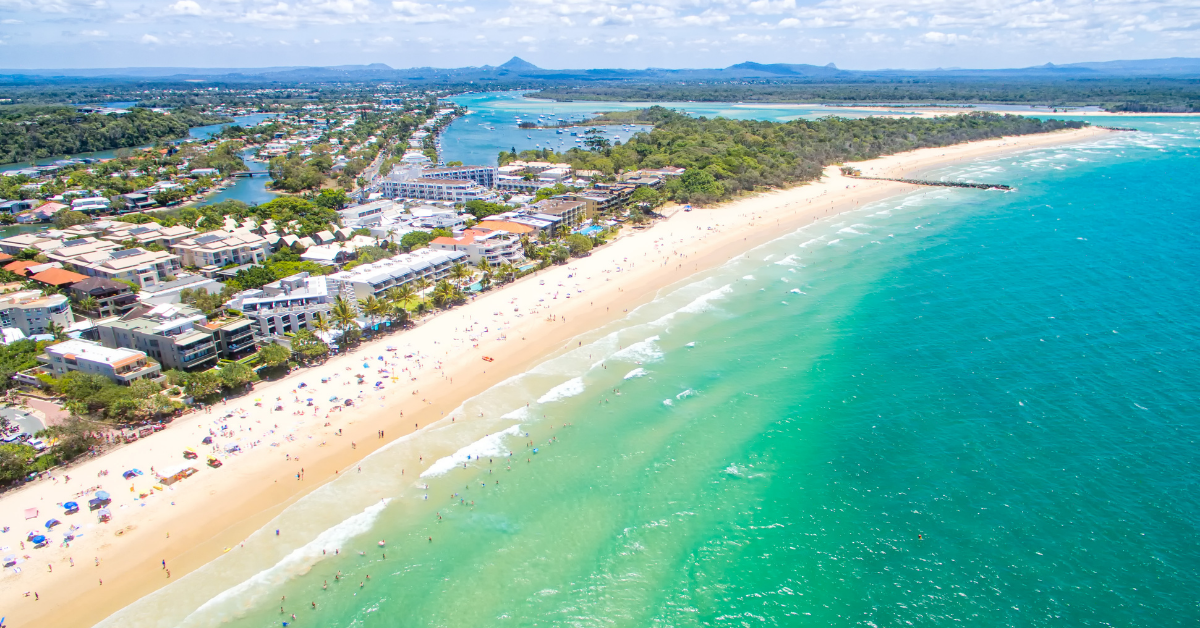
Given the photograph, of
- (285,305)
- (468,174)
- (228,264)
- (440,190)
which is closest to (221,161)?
(468,174)

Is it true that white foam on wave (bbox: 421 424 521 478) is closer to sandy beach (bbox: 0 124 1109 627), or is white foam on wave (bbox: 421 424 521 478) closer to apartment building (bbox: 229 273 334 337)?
sandy beach (bbox: 0 124 1109 627)

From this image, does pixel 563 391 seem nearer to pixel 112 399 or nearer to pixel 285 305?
pixel 285 305

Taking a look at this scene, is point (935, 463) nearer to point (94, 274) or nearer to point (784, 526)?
point (784, 526)

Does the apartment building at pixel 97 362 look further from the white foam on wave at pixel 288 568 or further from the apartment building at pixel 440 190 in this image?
the apartment building at pixel 440 190

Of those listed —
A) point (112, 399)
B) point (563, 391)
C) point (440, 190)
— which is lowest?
point (563, 391)

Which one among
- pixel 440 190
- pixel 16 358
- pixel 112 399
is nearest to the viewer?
pixel 112 399

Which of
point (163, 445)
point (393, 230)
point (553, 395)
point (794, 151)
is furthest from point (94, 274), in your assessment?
point (794, 151)

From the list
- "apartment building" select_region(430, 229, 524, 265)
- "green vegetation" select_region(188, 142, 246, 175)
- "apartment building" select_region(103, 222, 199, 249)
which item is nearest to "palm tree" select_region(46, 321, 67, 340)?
"apartment building" select_region(103, 222, 199, 249)
